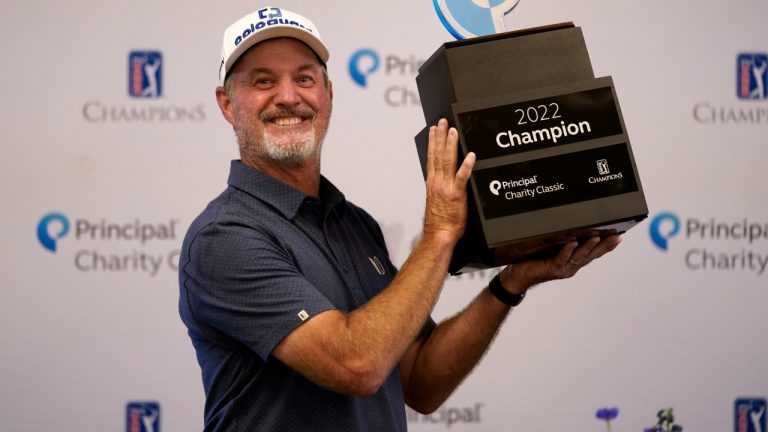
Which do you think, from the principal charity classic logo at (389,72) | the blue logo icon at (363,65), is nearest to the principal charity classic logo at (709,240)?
the principal charity classic logo at (389,72)

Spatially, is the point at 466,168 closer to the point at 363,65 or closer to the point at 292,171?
the point at 292,171

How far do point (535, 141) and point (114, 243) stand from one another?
167 centimetres

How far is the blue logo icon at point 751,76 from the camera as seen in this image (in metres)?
2.98

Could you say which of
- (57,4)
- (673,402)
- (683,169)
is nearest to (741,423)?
(673,402)

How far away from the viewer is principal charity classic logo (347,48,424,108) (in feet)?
9.49

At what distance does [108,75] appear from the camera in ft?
9.38

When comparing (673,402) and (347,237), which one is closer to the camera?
(347,237)

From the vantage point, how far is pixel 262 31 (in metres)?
1.77

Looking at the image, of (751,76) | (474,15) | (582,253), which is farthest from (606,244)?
(751,76)

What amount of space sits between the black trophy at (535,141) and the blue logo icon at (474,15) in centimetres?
21

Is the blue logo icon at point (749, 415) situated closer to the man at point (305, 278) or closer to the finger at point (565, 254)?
the man at point (305, 278)

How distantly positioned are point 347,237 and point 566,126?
0.49m

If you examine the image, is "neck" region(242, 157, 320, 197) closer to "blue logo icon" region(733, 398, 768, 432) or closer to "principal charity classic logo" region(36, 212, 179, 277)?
"principal charity classic logo" region(36, 212, 179, 277)

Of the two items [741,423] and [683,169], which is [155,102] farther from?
[741,423]
